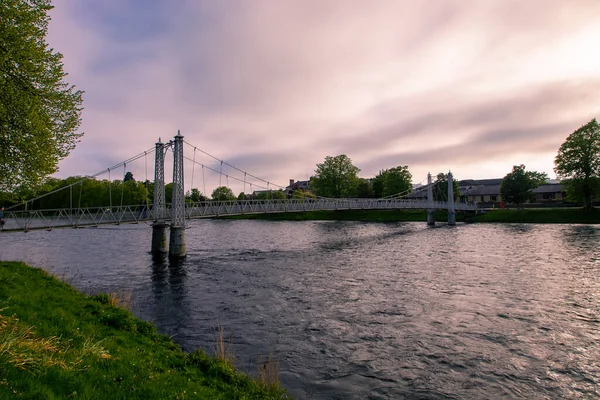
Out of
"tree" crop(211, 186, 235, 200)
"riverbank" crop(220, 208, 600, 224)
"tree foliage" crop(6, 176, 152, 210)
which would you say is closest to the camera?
"riverbank" crop(220, 208, 600, 224)

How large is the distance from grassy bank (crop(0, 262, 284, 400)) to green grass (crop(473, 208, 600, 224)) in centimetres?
6689

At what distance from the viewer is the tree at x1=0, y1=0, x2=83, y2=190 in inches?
589

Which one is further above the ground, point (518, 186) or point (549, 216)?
point (518, 186)

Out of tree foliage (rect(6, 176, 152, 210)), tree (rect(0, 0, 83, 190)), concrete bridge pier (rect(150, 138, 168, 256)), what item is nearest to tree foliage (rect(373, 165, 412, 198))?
tree foliage (rect(6, 176, 152, 210))

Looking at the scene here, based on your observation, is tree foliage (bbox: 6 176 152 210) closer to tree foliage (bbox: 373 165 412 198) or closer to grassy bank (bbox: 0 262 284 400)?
tree foliage (bbox: 373 165 412 198)

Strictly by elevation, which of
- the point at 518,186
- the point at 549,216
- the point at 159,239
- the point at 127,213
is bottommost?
the point at 159,239

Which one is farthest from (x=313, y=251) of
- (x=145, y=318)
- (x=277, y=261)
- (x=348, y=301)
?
(x=145, y=318)

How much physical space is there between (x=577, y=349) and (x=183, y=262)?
26.0 meters

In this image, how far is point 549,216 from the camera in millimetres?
59688

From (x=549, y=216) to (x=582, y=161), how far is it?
1053cm

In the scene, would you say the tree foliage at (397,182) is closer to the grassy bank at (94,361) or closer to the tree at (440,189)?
the tree at (440,189)

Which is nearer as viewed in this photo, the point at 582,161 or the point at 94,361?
the point at 94,361

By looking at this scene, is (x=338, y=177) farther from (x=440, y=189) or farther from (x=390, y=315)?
(x=390, y=315)

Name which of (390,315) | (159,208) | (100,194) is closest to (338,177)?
(100,194)
